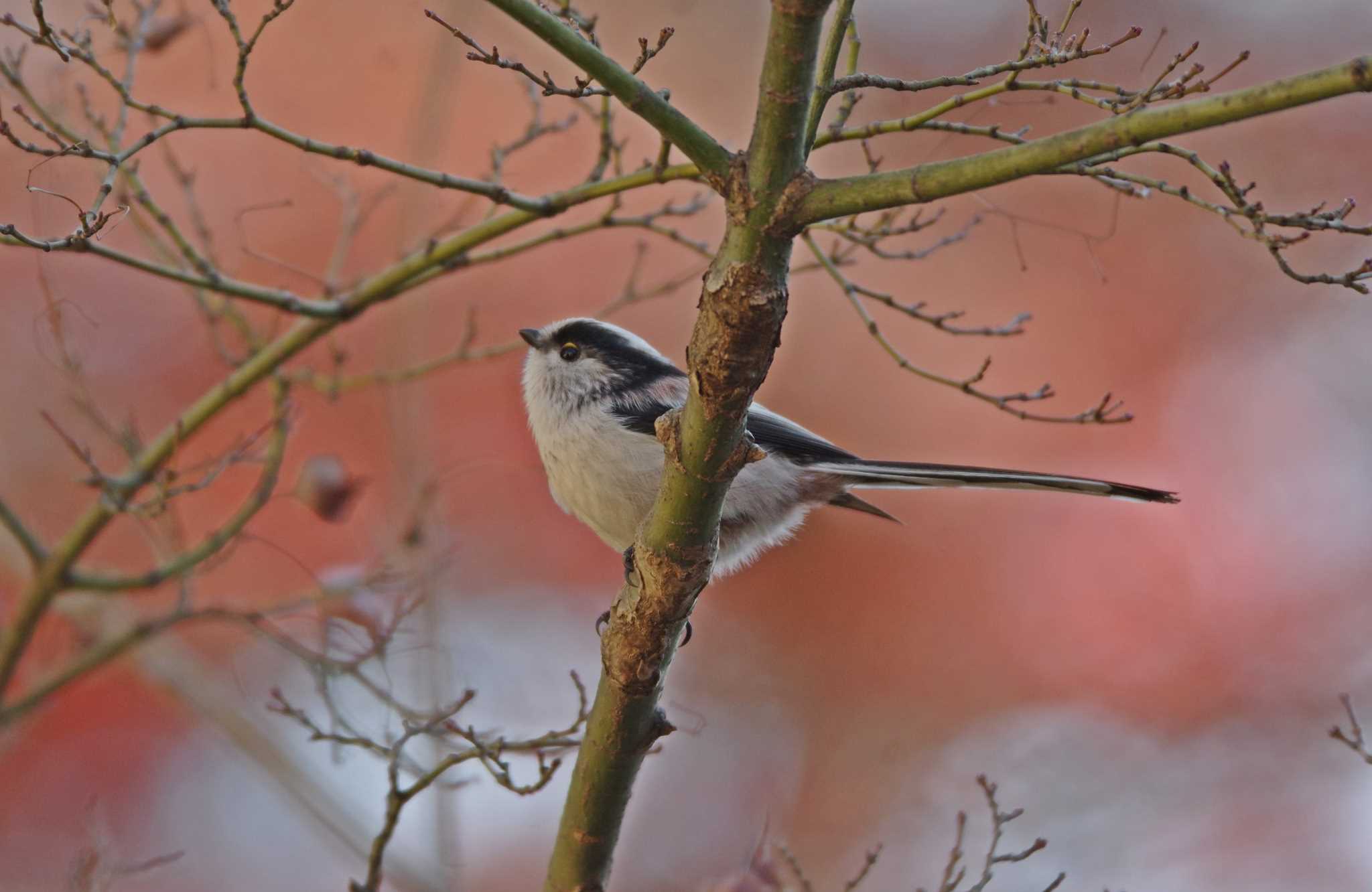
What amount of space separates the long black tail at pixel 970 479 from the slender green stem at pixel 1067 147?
1.19m

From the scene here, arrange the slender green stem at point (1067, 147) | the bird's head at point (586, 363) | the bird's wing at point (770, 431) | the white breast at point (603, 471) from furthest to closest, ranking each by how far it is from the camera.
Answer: the bird's head at point (586, 363)
the bird's wing at point (770, 431)
the white breast at point (603, 471)
the slender green stem at point (1067, 147)

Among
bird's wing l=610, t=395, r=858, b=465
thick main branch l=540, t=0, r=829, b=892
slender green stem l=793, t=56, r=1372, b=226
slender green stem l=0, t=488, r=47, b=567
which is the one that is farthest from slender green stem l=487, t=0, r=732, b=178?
slender green stem l=0, t=488, r=47, b=567

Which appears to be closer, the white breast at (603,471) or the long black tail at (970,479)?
the long black tail at (970,479)

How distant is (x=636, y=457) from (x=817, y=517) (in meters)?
1.19

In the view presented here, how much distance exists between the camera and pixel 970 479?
3062mm

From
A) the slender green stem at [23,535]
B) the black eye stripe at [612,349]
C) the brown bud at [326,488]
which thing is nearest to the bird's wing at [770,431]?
the black eye stripe at [612,349]

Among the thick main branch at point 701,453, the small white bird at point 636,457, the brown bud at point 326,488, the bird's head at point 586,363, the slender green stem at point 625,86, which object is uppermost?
the bird's head at point 586,363

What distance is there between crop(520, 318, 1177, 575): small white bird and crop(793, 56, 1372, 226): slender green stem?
1423 millimetres

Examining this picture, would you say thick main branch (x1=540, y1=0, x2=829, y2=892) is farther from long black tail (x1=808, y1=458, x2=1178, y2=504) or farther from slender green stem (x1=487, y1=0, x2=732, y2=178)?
long black tail (x1=808, y1=458, x2=1178, y2=504)

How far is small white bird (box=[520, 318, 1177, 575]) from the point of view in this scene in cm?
328

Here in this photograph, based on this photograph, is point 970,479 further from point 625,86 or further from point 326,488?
point 326,488

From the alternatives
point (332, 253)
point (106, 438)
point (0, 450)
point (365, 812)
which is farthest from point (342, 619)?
point (0, 450)

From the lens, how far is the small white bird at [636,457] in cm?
328

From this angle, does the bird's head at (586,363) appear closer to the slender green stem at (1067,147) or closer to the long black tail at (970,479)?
the long black tail at (970,479)
